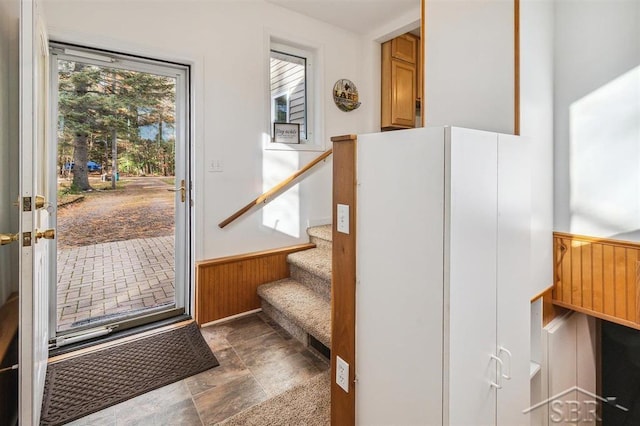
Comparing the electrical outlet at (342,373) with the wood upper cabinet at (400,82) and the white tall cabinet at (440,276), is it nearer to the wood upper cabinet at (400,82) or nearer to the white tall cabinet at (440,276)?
the white tall cabinet at (440,276)

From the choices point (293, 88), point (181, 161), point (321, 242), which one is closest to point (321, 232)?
point (321, 242)

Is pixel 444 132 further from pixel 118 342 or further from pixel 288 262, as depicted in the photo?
pixel 118 342

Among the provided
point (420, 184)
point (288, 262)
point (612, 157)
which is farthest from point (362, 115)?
point (420, 184)

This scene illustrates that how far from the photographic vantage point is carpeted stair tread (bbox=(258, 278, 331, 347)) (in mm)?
2217

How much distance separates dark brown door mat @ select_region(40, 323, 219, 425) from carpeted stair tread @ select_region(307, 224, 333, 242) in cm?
133

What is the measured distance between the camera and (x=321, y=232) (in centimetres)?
321

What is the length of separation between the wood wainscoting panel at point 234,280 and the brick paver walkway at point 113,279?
34 cm

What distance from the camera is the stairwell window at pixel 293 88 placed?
3.27m

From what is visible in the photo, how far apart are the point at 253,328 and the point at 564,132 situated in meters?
2.48

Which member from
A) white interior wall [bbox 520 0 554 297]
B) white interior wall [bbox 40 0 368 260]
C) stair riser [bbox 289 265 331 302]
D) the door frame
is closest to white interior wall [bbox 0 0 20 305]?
white interior wall [bbox 40 0 368 260]

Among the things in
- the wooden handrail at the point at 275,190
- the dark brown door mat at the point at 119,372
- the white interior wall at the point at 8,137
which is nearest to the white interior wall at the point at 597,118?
the wooden handrail at the point at 275,190

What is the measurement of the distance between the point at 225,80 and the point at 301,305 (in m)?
1.94

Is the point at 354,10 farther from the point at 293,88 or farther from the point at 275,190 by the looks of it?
the point at 275,190

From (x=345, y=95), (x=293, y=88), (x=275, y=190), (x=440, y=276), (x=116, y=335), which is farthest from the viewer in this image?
(x=345, y=95)
